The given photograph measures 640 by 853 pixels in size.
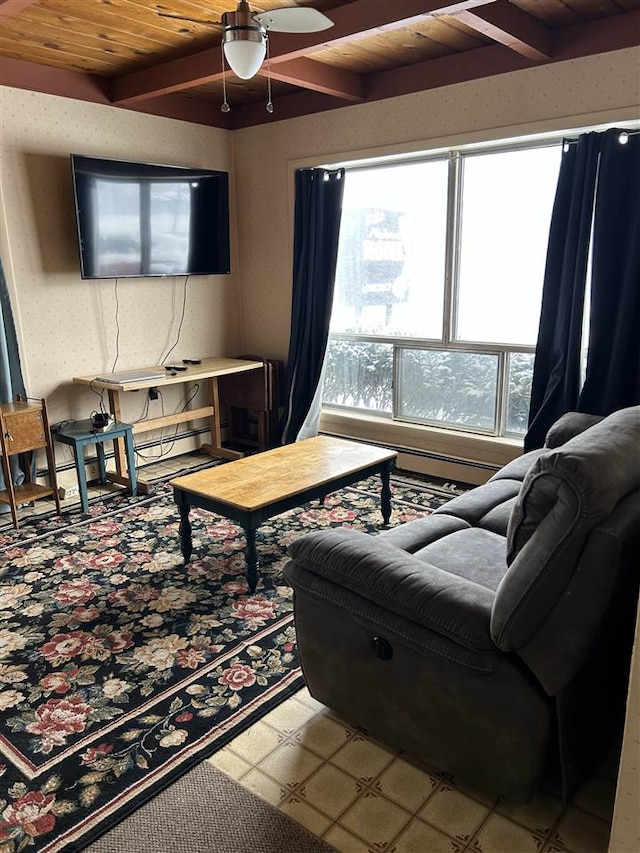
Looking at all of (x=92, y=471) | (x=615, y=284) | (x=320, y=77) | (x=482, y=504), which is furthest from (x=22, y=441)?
(x=615, y=284)

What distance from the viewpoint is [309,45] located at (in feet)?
10.5

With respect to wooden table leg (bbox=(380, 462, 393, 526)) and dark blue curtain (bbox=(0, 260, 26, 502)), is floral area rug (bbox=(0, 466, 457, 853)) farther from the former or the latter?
dark blue curtain (bbox=(0, 260, 26, 502))

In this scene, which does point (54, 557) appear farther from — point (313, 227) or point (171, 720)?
point (313, 227)

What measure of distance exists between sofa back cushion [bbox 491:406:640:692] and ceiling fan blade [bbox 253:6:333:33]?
1.85m

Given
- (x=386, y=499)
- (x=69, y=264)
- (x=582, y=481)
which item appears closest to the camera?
(x=582, y=481)

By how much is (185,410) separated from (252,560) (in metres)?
2.51

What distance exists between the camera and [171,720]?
7.03ft

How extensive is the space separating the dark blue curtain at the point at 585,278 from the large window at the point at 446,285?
0.23m

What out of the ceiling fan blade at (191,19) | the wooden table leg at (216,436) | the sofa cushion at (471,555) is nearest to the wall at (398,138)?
the wooden table leg at (216,436)

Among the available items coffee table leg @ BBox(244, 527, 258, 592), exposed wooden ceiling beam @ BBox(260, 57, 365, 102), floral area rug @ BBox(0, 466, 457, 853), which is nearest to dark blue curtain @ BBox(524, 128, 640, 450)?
floral area rug @ BBox(0, 466, 457, 853)

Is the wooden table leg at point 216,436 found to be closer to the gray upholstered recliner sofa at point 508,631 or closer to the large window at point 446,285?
the large window at point 446,285

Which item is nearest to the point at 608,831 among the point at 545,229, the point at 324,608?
the point at 324,608

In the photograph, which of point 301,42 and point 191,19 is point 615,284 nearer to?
point 301,42

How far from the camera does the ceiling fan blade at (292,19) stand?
7.68 feet
